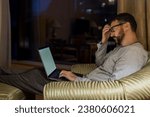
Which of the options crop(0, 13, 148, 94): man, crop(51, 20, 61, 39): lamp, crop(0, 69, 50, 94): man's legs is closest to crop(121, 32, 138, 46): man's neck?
crop(0, 13, 148, 94): man

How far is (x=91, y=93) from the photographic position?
157 centimetres

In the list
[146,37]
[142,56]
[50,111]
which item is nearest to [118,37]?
[142,56]

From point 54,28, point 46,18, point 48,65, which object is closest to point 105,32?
point 48,65

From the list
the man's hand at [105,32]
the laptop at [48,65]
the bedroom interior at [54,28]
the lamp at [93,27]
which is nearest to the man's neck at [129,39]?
the man's hand at [105,32]

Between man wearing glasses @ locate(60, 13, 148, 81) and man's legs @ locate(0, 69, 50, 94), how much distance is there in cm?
19

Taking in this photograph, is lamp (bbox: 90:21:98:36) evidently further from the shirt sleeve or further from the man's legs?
the man's legs

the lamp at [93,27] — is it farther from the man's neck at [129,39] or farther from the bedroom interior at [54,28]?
the man's neck at [129,39]

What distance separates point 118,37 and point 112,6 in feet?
4.29

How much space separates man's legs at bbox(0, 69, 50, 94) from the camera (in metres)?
2.07

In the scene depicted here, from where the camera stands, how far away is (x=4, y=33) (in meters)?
3.63

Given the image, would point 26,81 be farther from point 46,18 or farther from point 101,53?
point 46,18

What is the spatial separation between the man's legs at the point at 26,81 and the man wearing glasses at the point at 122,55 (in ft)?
0.62

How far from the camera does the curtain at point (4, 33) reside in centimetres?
357

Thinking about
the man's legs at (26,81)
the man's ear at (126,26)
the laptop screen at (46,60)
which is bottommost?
the man's legs at (26,81)
